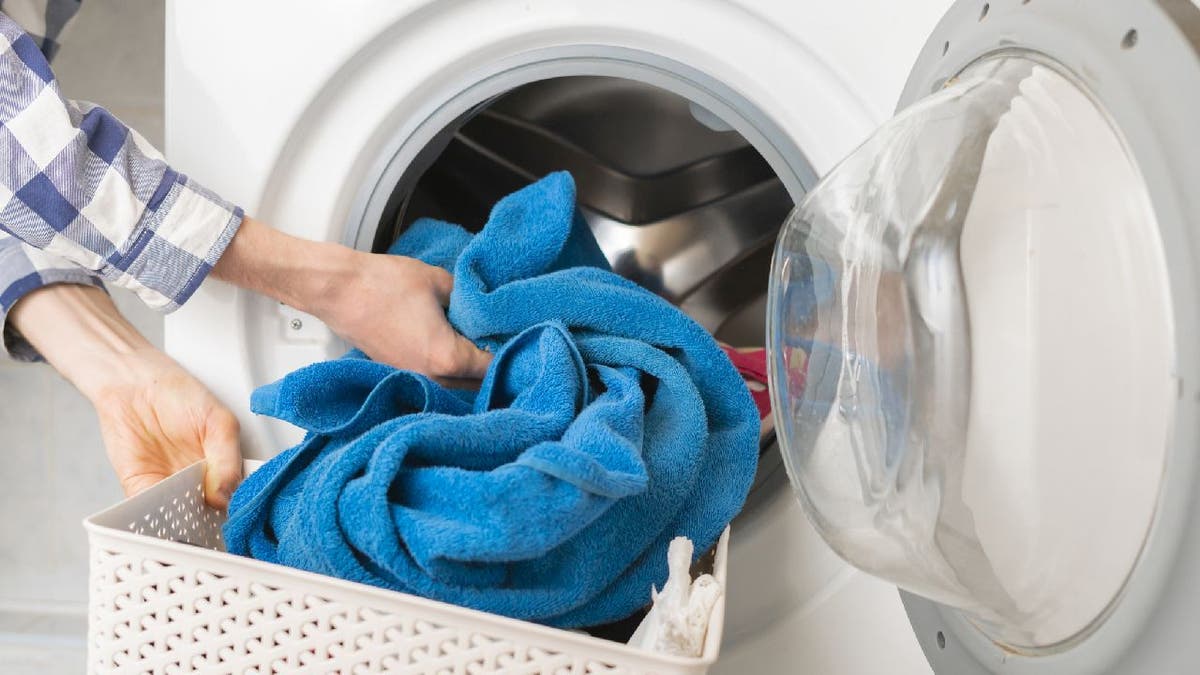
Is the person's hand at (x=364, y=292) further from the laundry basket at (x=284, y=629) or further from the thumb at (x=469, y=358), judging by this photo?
the laundry basket at (x=284, y=629)

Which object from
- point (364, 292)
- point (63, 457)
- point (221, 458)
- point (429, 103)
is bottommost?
point (63, 457)

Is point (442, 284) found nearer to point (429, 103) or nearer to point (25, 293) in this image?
point (429, 103)

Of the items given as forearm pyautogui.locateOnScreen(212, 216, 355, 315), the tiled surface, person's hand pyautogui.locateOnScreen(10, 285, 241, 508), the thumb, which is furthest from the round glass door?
the tiled surface

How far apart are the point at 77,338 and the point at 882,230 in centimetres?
73

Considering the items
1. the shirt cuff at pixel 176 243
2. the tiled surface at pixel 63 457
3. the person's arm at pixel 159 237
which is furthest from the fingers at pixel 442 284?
the tiled surface at pixel 63 457

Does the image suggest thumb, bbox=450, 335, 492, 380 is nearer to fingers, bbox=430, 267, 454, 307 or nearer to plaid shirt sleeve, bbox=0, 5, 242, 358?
fingers, bbox=430, 267, 454, 307

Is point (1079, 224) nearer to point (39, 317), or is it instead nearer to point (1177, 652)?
point (1177, 652)

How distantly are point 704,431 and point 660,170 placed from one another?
0.58 meters

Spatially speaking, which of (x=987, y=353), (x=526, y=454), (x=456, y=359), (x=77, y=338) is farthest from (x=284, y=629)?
(x=77, y=338)

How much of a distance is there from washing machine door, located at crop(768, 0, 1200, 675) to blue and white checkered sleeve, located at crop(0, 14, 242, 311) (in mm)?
450

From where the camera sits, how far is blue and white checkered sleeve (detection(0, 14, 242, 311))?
2.17 feet

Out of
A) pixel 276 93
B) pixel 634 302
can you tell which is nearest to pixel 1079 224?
pixel 634 302

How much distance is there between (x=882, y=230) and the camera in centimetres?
58

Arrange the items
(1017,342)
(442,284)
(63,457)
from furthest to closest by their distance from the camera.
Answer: (63,457) → (442,284) → (1017,342)
